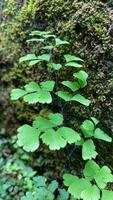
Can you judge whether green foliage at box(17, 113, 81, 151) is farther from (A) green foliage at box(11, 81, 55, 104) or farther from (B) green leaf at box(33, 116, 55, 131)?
(A) green foliage at box(11, 81, 55, 104)

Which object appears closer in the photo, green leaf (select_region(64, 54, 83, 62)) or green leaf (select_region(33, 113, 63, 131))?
green leaf (select_region(33, 113, 63, 131))

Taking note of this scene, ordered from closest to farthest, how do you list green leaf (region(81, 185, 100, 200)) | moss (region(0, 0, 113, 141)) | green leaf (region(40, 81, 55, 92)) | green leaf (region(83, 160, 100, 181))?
1. green leaf (region(81, 185, 100, 200))
2. green leaf (region(83, 160, 100, 181))
3. green leaf (region(40, 81, 55, 92))
4. moss (region(0, 0, 113, 141))

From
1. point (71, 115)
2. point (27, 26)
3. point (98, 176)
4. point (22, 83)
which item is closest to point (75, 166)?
point (71, 115)

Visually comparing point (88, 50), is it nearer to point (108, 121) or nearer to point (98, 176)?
point (108, 121)

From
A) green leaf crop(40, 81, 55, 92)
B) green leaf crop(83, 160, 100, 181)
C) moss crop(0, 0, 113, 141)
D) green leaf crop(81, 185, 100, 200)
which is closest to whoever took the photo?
green leaf crop(81, 185, 100, 200)

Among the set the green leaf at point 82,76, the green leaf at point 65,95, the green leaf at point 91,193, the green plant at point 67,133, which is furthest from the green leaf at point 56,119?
the green leaf at point 91,193

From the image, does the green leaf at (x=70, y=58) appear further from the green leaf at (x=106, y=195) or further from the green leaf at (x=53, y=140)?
the green leaf at (x=106, y=195)

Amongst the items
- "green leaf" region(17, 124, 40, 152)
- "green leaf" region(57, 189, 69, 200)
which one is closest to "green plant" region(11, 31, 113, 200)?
"green leaf" region(17, 124, 40, 152)

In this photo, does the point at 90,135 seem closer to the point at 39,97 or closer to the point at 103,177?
the point at 103,177

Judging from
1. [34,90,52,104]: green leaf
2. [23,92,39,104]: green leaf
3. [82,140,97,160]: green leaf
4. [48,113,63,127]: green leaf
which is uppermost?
[34,90,52,104]: green leaf
